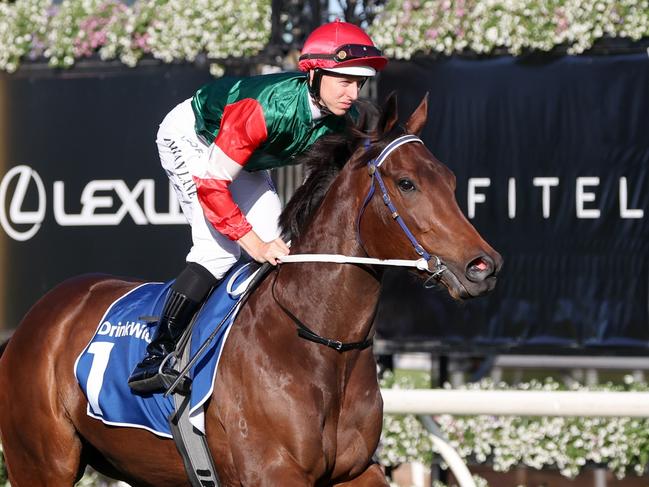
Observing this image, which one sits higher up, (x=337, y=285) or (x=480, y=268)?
(x=480, y=268)

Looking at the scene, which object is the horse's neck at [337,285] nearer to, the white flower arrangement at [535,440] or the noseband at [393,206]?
the noseband at [393,206]

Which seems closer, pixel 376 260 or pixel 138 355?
pixel 376 260

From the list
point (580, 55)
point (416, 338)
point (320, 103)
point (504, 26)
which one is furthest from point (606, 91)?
point (320, 103)

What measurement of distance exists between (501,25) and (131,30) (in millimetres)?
1808

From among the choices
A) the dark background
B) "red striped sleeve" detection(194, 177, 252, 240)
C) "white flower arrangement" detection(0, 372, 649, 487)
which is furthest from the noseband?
"white flower arrangement" detection(0, 372, 649, 487)

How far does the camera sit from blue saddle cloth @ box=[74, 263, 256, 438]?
3.47 meters

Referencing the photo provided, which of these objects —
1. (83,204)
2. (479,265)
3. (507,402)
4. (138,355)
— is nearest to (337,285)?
(479,265)

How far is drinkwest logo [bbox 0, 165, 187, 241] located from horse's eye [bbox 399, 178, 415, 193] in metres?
2.66

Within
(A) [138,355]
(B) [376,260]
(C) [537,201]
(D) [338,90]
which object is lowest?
(A) [138,355]

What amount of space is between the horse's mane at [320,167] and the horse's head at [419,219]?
8cm

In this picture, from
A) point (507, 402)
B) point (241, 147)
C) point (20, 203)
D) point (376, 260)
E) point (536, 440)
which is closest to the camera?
point (376, 260)

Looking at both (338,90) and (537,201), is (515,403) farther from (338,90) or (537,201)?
(338,90)

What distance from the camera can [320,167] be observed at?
3469 millimetres

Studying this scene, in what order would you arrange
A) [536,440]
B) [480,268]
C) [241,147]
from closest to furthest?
[480,268], [241,147], [536,440]
